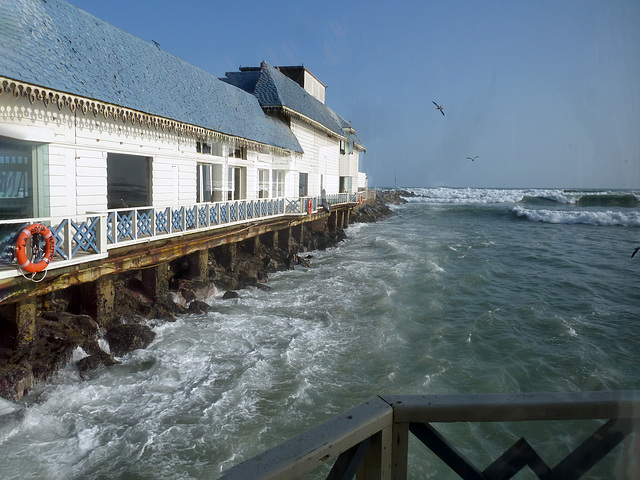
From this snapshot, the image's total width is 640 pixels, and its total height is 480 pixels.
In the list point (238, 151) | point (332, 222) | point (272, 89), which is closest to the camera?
point (238, 151)

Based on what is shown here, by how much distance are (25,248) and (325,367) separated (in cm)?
628

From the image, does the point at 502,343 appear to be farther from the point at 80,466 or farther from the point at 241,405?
the point at 80,466

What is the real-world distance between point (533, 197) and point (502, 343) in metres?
87.4

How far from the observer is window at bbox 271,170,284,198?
22828 millimetres

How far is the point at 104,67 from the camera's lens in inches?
455

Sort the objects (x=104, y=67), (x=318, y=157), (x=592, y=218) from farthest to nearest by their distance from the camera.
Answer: (x=592, y=218)
(x=318, y=157)
(x=104, y=67)

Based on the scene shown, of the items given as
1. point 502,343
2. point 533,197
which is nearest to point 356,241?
point 502,343

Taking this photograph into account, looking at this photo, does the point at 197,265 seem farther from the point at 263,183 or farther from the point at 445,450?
the point at 445,450

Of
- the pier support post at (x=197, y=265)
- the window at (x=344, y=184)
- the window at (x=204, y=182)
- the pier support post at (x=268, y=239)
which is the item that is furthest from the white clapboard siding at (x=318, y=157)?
the pier support post at (x=197, y=265)

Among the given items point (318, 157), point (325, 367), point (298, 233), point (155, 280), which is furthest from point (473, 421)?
point (318, 157)

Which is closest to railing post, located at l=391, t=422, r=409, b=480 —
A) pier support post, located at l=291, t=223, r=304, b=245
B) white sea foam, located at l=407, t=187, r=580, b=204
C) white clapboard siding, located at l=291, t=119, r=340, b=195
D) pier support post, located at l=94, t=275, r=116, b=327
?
pier support post, located at l=94, t=275, r=116, b=327

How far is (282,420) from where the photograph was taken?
800cm

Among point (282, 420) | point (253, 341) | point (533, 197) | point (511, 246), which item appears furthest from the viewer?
point (533, 197)

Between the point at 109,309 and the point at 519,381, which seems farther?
the point at 109,309
